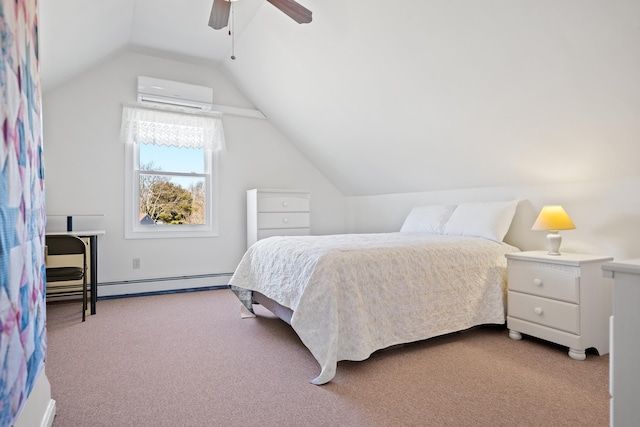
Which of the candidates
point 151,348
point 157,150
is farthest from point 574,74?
point 157,150

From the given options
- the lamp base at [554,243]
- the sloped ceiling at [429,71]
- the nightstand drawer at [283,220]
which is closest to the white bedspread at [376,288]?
the lamp base at [554,243]

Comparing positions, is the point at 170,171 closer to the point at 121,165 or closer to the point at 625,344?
the point at 121,165

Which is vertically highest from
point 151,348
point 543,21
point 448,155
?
point 543,21

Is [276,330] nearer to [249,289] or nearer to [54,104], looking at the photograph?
[249,289]

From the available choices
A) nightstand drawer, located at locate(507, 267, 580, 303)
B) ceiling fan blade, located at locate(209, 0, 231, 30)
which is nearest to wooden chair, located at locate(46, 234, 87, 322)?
ceiling fan blade, located at locate(209, 0, 231, 30)

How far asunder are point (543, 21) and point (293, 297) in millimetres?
2108

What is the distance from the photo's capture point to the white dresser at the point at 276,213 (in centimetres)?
416

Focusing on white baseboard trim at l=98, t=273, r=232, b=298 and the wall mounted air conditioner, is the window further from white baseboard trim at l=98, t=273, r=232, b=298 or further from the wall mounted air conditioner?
white baseboard trim at l=98, t=273, r=232, b=298

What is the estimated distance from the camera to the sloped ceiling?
1993 mm

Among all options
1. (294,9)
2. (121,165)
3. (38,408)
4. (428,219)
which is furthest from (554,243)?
(121,165)

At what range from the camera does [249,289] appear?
2898 millimetres

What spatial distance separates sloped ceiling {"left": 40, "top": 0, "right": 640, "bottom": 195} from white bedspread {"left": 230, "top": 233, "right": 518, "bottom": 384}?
91 centimetres

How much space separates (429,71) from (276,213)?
234 cm

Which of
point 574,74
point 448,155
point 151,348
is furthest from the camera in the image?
point 448,155
